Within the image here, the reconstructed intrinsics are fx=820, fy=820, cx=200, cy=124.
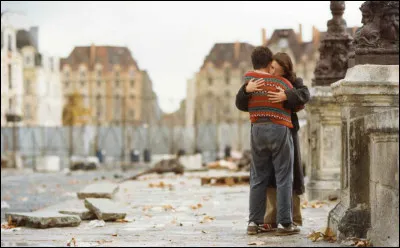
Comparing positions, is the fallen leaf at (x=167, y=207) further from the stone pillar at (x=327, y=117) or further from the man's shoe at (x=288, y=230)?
the man's shoe at (x=288, y=230)

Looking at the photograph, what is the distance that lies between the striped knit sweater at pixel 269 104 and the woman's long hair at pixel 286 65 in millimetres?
100

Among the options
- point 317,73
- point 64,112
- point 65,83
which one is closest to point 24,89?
point 64,112

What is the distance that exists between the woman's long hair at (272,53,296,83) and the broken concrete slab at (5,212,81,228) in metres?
3.19

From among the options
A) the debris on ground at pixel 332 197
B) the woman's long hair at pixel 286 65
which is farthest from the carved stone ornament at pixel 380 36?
the debris on ground at pixel 332 197

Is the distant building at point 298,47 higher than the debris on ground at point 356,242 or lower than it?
higher

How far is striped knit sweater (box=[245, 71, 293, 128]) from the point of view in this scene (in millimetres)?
7730

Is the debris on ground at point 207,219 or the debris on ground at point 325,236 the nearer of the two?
the debris on ground at point 325,236

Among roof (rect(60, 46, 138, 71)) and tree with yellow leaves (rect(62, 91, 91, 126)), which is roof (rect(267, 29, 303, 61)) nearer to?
roof (rect(60, 46, 138, 71))

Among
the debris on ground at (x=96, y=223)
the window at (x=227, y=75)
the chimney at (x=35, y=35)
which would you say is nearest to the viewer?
the debris on ground at (x=96, y=223)

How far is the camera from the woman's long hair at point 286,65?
7812 mm

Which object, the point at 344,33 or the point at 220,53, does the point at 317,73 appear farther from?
the point at 220,53

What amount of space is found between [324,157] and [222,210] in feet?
5.80

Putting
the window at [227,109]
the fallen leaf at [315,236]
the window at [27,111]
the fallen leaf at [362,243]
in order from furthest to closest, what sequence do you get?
1. the window at [227,109]
2. the window at [27,111]
3. the fallen leaf at [315,236]
4. the fallen leaf at [362,243]

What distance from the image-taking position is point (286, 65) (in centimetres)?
782
